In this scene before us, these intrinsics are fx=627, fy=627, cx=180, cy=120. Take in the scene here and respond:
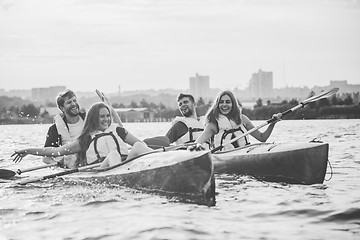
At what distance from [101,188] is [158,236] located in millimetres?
3182

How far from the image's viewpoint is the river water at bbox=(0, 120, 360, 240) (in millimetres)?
6812

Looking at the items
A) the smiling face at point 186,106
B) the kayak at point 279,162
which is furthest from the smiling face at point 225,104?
the smiling face at point 186,106

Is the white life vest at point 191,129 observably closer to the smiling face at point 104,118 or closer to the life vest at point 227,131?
the life vest at point 227,131

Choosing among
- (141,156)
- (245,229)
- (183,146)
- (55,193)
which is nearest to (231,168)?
(183,146)

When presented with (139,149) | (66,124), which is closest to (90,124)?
(139,149)

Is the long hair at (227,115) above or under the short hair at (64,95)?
under

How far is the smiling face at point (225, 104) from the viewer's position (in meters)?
11.9

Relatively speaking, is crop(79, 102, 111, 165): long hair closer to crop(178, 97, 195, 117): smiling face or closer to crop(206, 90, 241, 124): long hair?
crop(206, 90, 241, 124): long hair

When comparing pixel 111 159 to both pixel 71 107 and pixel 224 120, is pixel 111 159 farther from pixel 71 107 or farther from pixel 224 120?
pixel 224 120

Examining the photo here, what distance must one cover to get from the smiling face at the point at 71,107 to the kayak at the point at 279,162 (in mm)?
2873

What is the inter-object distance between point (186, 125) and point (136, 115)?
12833 cm

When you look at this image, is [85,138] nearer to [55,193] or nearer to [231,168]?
[55,193]

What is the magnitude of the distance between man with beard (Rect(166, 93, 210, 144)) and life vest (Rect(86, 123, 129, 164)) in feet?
8.44

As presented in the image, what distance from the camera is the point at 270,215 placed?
25.2ft
